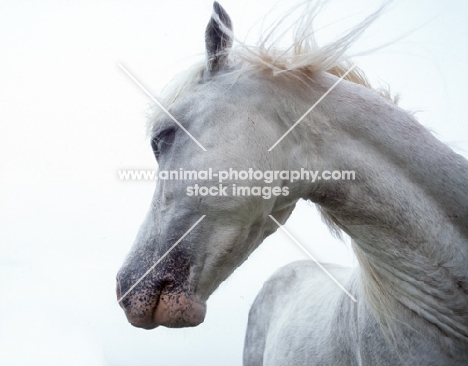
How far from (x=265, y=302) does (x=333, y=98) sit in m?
2.59

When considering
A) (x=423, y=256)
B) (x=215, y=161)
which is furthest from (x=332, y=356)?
A: (x=215, y=161)

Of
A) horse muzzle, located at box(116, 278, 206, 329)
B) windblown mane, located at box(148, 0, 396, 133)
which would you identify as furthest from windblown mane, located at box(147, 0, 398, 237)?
horse muzzle, located at box(116, 278, 206, 329)

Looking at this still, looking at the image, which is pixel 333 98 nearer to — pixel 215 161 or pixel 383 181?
pixel 383 181

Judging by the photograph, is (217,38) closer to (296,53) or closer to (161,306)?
(296,53)

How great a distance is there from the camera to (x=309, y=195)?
1914 millimetres

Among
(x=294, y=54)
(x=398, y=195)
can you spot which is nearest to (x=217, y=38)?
(x=294, y=54)

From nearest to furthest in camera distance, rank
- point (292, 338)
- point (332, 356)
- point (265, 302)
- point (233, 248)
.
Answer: point (233, 248) < point (332, 356) < point (292, 338) < point (265, 302)

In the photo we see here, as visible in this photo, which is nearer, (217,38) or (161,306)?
(161,306)

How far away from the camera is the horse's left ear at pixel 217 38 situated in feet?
6.28

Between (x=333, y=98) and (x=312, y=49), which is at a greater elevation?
(x=312, y=49)

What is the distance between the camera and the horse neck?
171 centimetres

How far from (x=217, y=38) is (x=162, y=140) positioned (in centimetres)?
→ 48

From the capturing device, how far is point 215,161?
1.77 metres

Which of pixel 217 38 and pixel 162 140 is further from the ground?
pixel 217 38
